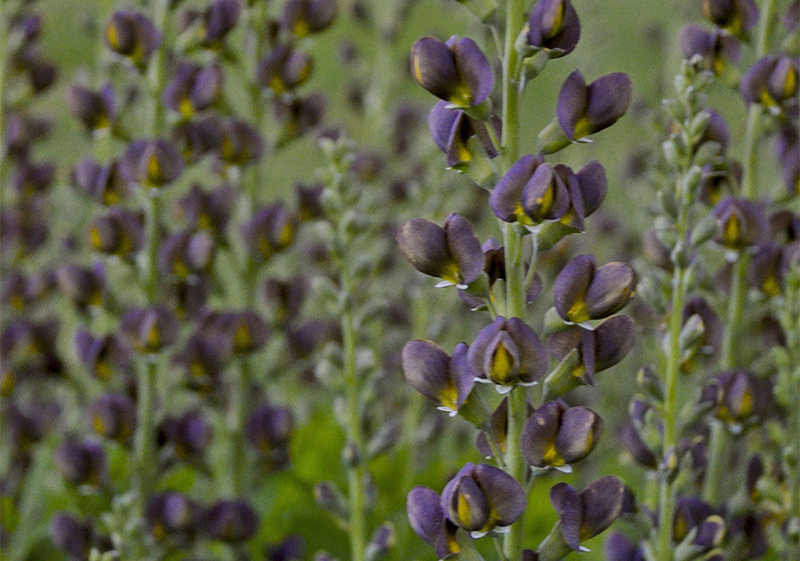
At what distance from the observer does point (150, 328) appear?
835mm

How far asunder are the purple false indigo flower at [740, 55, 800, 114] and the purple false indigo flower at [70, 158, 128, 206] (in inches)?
21.8

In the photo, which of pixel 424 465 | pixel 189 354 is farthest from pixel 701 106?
pixel 424 465

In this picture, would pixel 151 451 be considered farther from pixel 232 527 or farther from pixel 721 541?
pixel 721 541

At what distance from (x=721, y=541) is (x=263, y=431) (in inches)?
18.0

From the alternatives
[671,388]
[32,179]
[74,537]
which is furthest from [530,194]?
[32,179]

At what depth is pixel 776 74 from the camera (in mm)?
708

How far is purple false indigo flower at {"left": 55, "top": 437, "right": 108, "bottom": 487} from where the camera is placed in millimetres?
861

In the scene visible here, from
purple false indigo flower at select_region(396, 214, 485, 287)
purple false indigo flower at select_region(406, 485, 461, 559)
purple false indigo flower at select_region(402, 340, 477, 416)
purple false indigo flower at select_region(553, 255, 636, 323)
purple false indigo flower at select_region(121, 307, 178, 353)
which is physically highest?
purple false indigo flower at select_region(396, 214, 485, 287)

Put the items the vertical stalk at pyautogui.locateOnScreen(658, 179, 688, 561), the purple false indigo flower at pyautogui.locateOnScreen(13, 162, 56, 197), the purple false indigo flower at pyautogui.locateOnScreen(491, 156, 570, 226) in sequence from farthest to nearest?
the purple false indigo flower at pyautogui.locateOnScreen(13, 162, 56, 197)
the vertical stalk at pyautogui.locateOnScreen(658, 179, 688, 561)
the purple false indigo flower at pyautogui.locateOnScreen(491, 156, 570, 226)

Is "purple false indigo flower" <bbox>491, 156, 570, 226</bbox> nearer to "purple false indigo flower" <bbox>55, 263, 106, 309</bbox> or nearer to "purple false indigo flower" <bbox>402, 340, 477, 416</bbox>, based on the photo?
"purple false indigo flower" <bbox>402, 340, 477, 416</bbox>

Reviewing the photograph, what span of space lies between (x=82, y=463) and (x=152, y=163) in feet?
0.92

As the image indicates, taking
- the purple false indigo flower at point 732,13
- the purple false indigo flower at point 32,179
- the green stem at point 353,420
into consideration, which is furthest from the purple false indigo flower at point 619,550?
the purple false indigo flower at point 32,179

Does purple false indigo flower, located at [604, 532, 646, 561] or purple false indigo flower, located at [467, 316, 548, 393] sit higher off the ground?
purple false indigo flower, located at [467, 316, 548, 393]

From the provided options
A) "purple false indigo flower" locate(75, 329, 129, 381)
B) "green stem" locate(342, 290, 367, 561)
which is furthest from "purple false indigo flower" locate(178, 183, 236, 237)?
"green stem" locate(342, 290, 367, 561)
